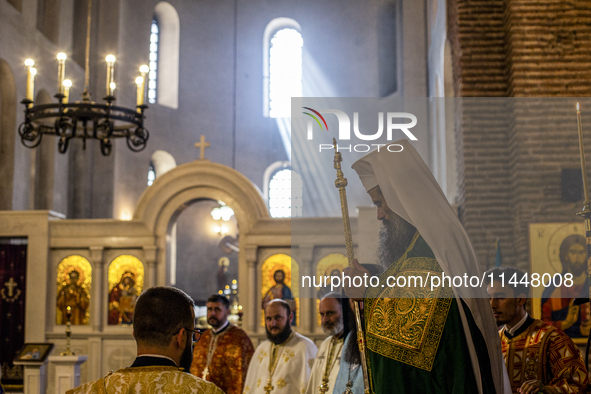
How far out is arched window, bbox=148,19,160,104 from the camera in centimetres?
1731

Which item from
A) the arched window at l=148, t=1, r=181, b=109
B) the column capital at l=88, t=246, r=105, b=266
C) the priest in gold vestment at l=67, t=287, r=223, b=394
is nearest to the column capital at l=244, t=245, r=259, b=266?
the column capital at l=88, t=246, r=105, b=266

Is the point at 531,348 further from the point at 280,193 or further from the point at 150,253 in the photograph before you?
the point at 280,193

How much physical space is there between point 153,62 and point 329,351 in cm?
1365

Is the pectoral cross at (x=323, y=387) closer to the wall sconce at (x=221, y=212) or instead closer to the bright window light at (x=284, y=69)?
the wall sconce at (x=221, y=212)

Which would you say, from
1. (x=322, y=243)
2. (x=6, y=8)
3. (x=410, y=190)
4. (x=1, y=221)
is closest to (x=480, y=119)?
(x=322, y=243)

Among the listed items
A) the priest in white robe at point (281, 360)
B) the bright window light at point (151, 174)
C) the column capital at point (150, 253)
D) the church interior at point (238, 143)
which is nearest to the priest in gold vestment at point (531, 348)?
the church interior at point (238, 143)

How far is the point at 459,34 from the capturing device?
7.74m

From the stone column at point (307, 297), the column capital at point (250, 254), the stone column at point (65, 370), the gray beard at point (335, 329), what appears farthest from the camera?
the column capital at point (250, 254)

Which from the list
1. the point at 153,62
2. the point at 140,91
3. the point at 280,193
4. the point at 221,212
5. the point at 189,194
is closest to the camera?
the point at 140,91

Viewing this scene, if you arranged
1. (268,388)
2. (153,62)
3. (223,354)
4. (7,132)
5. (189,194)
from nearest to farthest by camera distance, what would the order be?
(268,388)
(223,354)
(189,194)
(7,132)
(153,62)

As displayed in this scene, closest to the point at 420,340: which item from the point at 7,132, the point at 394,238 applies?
the point at 394,238

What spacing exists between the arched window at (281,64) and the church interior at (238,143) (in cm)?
4

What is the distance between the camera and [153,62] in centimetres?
1745

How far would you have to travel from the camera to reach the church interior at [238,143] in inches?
280
